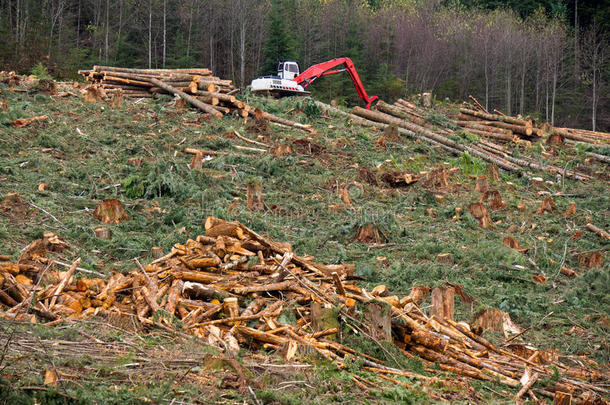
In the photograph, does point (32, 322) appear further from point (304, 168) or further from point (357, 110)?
point (357, 110)

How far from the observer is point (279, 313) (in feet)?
15.7

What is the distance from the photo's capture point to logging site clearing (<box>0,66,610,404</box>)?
12.5 ft

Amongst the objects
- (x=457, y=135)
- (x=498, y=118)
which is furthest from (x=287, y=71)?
(x=498, y=118)

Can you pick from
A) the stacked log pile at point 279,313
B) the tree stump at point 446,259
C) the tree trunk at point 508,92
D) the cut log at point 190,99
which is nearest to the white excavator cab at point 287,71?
the cut log at point 190,99

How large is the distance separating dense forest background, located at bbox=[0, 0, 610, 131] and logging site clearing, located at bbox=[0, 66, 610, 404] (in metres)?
18.6

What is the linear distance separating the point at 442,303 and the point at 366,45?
38489 millimetres

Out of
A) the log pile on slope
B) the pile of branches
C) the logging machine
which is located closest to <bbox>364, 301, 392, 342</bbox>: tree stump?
the pile of branches

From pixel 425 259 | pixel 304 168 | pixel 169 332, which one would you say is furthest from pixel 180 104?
pixel 169 332

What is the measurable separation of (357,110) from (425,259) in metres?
10.1

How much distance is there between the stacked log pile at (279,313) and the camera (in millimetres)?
4305

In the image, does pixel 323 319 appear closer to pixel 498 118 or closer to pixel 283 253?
pixel 283 253

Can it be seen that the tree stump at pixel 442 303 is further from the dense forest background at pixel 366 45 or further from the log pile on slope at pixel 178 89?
the dense forest background at pixel 366 45

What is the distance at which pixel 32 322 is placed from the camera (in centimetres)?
412

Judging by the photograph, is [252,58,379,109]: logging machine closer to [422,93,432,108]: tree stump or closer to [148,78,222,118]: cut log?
[422,93,432,108]: tree stump
